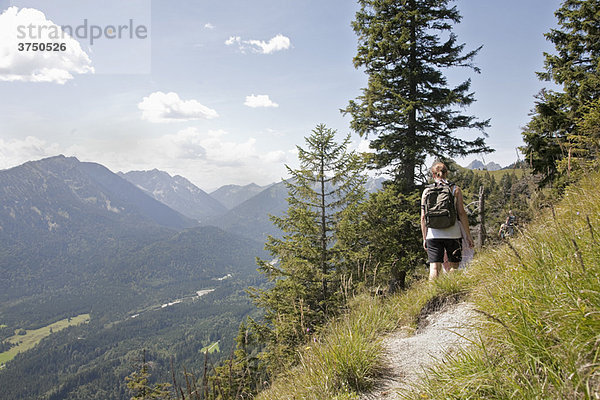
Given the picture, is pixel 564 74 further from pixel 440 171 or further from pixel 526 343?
pixel 526 343

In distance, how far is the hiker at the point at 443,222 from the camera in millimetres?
4672

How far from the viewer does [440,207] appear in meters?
4.67

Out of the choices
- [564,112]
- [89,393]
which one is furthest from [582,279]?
[89,393]

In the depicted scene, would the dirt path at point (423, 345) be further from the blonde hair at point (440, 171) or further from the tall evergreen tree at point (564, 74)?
the tall evergreen tree at point (564, 74)

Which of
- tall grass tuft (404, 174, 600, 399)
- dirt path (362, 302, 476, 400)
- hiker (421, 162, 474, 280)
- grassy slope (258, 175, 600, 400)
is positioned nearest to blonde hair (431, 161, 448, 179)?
hiker (421, 162, 474, 280)

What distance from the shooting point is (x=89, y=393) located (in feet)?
425

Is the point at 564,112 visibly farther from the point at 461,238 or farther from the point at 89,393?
the point at 89,393

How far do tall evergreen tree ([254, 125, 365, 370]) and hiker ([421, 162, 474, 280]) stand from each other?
6491 millimetres

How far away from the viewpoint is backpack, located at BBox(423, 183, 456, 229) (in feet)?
15.3

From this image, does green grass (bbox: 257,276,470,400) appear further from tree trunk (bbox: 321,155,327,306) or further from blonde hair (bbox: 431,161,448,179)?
tree trunk (bbox: 321,155,327,306)

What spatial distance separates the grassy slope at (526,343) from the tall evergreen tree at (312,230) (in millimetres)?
8001

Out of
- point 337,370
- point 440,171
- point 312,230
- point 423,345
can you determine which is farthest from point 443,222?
point 312,230

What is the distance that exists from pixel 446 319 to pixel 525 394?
2238 mm

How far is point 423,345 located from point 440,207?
7.43 ft
